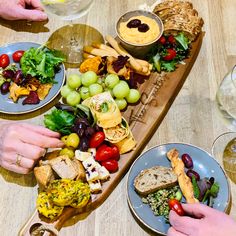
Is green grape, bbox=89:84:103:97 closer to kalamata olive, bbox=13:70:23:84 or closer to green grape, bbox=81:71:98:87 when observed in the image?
green grape, bbox=81:71:98:87

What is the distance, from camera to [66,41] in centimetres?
172

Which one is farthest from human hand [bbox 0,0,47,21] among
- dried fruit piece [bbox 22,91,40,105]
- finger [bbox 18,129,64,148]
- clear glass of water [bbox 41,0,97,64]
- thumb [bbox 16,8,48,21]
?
finger [bbox 18,129,64,148]

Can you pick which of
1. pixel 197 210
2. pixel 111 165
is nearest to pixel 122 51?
pixel 111 165

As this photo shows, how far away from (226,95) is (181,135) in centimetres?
31

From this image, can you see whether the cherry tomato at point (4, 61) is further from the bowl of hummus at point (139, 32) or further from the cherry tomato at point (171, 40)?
the cherry tomato at point (171, 40)

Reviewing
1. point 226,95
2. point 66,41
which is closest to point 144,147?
point 226,95

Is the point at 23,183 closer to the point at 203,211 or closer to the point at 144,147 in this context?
the point at 144,147

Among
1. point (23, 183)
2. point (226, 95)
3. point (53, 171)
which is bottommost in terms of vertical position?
point (23, 183)

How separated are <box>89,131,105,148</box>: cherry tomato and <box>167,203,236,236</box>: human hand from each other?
1.15 feet

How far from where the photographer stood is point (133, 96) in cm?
147

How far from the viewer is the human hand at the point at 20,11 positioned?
1.71 m

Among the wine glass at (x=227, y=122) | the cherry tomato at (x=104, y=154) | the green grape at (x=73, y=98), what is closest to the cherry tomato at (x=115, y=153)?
the cherry tomato at (x=104, y=154)

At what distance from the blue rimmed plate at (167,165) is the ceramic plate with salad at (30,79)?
44 cm

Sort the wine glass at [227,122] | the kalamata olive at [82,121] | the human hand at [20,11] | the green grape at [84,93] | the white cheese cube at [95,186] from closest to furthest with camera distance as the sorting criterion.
A: the wine glass at [227,122] < the white cheese cube at [95,186] < the kalamata olive at [82,121] < the green grape at [84,93] < the human hand at [20,11]
